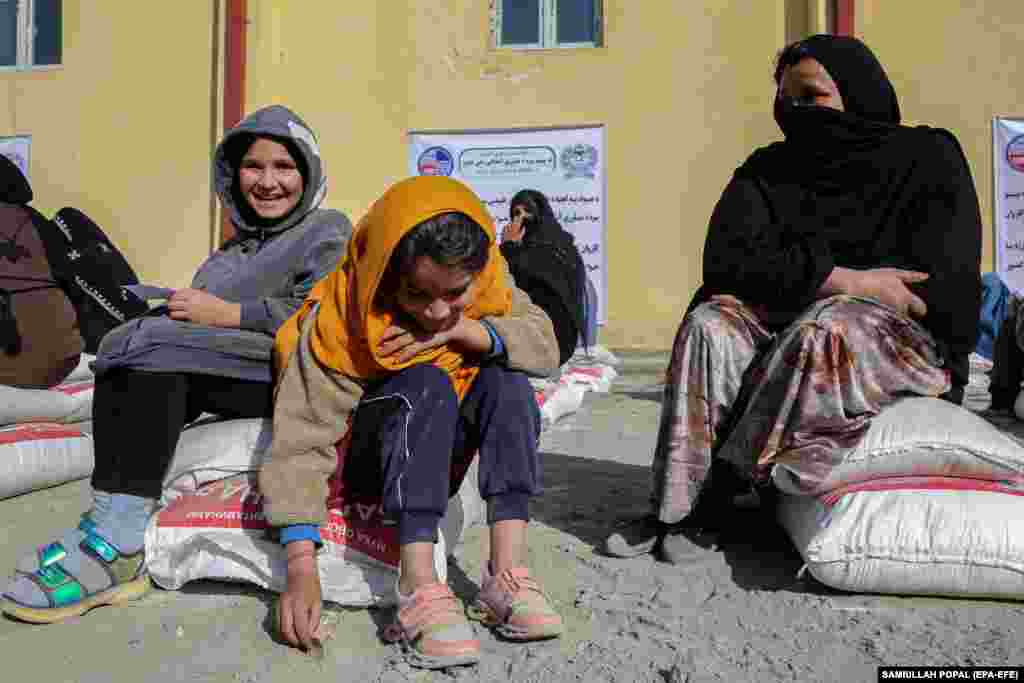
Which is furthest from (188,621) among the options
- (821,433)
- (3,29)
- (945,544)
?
(3,29)

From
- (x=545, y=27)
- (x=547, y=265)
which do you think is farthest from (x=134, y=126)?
(x=547, y=265)

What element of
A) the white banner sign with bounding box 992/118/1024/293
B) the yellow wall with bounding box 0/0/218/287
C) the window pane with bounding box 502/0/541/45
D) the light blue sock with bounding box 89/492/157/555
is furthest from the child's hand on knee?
the white banner sign with bounding box 992/118/1024/293

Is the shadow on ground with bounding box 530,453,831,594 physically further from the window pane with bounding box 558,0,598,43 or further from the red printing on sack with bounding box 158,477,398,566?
the window pane with bounding box 558,0,598,43

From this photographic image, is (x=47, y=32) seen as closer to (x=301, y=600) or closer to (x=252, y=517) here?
(x=252, y=517)

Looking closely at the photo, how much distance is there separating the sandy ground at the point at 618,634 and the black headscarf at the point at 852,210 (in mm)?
667

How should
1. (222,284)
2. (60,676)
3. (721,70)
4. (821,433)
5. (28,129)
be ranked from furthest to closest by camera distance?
(28,129)
(721,70)
(222,284)
(821,433)
(60,676)

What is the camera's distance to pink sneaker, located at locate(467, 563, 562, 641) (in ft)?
5.59

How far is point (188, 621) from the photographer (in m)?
1.88

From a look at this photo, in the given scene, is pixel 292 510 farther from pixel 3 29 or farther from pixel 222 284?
pixel 3 29

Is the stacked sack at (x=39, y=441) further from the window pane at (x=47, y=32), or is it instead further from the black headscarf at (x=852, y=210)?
the window pane at (x=47, y=32)

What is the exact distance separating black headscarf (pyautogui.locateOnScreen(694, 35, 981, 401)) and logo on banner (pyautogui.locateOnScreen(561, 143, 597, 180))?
5.44 m

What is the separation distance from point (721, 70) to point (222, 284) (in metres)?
6.26

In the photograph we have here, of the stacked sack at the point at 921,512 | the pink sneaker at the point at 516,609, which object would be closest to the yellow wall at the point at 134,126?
the pink sneaker at the point at 516,609

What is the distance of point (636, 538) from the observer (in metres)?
2.29
